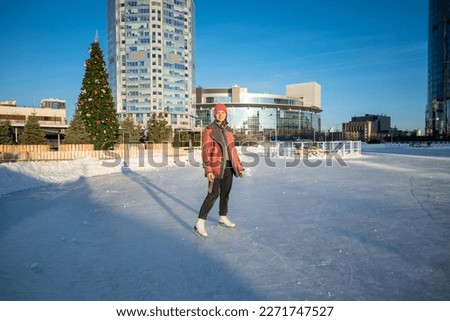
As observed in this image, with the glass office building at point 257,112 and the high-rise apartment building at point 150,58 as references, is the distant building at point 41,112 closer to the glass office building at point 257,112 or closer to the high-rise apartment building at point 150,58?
the high-rise apartment building at point 150,58

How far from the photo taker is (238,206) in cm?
581

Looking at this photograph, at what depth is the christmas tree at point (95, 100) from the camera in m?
22.7

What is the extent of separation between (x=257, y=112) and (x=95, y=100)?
314 ft


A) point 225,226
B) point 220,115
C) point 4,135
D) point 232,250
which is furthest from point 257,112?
point 232,250

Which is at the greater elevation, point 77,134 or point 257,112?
point 257,112

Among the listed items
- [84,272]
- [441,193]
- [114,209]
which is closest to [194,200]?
[114,209]

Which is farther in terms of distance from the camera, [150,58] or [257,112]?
[257,112]

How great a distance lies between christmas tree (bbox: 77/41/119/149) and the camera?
74.4ft

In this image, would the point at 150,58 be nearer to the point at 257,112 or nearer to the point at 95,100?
the point at 257,112

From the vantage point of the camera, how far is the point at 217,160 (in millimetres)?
3885

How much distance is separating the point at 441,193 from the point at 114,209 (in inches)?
291

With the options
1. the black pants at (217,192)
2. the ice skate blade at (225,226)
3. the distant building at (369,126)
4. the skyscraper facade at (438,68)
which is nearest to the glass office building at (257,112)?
the skyscraper facade at (438,68)

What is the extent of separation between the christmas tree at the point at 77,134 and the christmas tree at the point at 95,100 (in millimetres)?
639
